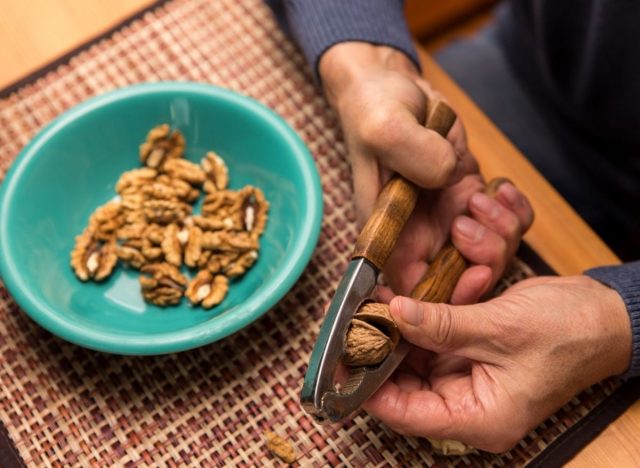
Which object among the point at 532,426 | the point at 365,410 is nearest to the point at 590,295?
the point at 532,426

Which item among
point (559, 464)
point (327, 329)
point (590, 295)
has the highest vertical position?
point (327, 329)

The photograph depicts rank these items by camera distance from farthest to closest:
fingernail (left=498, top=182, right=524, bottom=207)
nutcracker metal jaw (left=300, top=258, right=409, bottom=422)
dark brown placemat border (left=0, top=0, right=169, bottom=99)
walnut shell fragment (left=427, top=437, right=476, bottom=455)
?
dark brown placemat border (left=0, top=0, right=169, bottom=99)
fingernail (left=498, top=182, right=524, bottom=207)
walnut shell fragment (left=427, top=437, right=476, bottom=455)
nutcracker metal jaw (left=300, top=258, right=409, bottom=422)

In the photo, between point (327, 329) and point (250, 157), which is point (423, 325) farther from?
point (250, 157)

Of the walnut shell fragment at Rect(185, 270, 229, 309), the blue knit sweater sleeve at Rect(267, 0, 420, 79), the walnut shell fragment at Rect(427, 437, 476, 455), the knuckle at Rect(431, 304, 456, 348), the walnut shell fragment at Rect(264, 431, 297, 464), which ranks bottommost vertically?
the walnut shell fragment at Rect(427, 437, 476, 455)

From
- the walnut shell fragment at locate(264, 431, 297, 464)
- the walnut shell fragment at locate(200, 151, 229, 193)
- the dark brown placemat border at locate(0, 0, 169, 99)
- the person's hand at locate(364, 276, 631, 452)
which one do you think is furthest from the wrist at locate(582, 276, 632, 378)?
the dark brown placemat border at locate(0, 0, 169, 99)

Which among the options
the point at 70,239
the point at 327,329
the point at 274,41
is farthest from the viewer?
the point at 274,41

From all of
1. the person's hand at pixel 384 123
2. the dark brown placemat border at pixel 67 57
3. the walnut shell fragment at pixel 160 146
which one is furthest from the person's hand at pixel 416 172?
the dark brown placemat border at pixel 67 57

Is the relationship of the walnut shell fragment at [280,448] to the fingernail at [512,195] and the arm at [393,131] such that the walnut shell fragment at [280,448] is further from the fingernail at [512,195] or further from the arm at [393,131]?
the fingernail at [512,195]

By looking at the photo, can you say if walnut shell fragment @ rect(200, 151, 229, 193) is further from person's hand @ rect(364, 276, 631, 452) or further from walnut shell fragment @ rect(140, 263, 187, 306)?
person's hand @ rect(364, 276, 631, 452)
